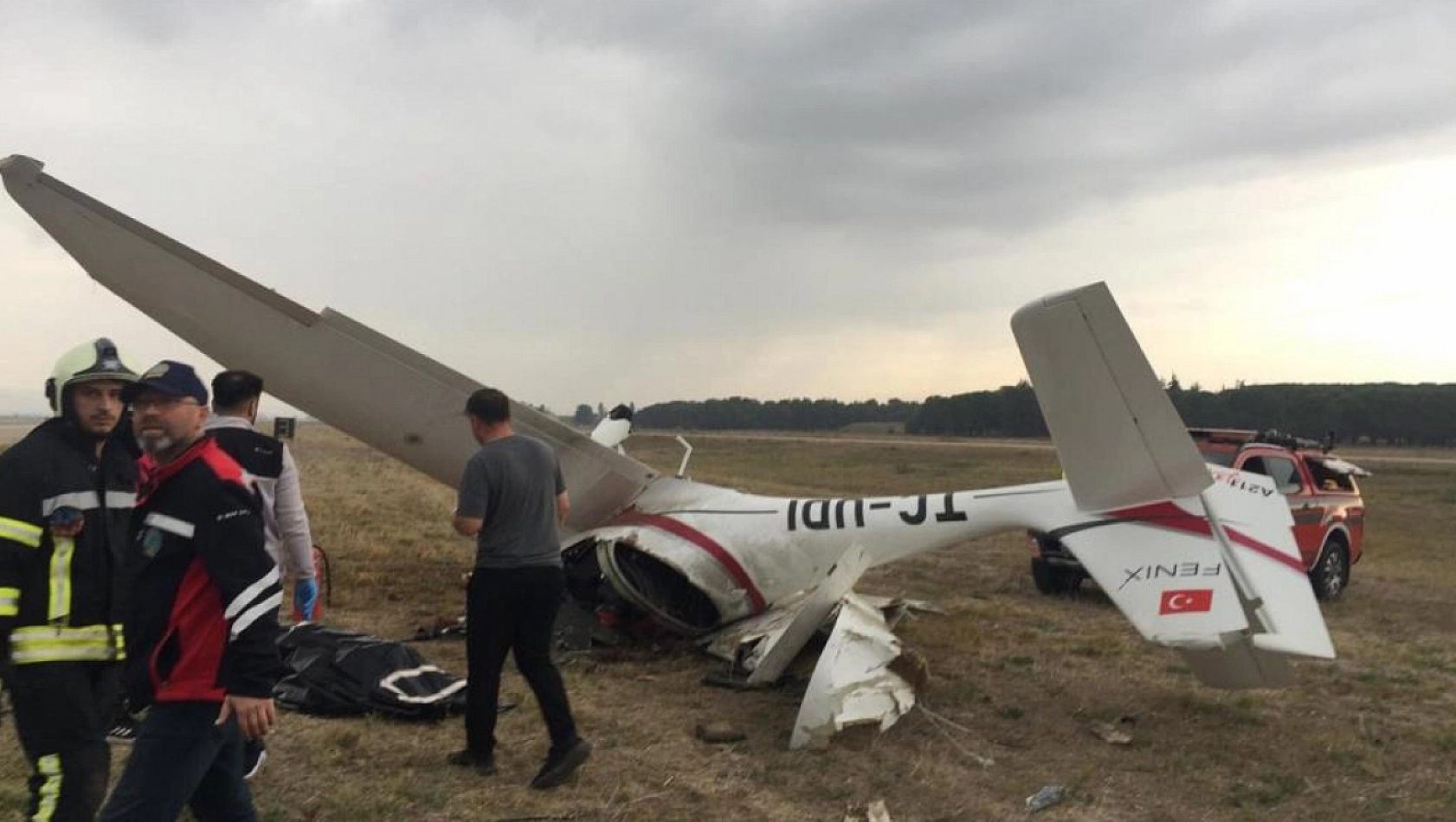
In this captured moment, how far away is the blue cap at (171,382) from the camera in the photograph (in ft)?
8.58

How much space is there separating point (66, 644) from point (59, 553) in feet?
0.90

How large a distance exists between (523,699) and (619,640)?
1682mm

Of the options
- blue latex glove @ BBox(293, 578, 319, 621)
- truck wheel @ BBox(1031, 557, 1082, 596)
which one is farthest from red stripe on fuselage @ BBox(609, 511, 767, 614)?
truck wheel @ BBox(1031, 557, 1082, 596)

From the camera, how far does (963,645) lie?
26.2ft

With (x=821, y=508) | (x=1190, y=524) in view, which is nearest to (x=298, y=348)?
(x=821, y=508)

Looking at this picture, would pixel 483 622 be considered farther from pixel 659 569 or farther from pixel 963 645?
pixel 963 645

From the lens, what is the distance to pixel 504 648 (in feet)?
15.2

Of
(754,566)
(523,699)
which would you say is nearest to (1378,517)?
(754,566)

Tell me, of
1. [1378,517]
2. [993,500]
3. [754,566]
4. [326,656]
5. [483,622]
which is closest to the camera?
[483,622]

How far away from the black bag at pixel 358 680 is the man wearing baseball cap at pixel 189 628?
271 cm

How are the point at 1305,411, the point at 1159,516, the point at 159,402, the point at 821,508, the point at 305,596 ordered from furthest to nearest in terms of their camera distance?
the point at 1305,411, the point at 821,508, the point at 1159,516, the point at 305,596, the point at 159,402

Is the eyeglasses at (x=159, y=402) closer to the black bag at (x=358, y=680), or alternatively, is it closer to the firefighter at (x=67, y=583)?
the firefighter at (x=67, y=583)

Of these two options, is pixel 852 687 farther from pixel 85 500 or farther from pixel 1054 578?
pixel 1054 578

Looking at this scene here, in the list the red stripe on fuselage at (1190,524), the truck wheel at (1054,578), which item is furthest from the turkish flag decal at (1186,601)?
the truck wheel at (1054,578)
